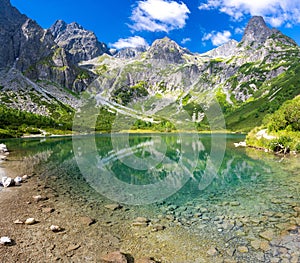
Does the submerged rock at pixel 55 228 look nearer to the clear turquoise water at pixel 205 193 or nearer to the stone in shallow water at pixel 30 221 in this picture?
the stone in shallow water at pixel 30 221

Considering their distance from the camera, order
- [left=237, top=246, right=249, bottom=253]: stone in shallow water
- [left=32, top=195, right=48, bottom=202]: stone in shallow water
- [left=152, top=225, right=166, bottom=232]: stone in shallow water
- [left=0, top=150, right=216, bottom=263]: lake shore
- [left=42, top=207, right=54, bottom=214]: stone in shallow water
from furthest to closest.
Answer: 1. [left=32, top=195, right=48, bottom=202]: stone in shallow water
2. [left=42, top=207, right=54, bottom=214]: stone in shallow water
3. [left=152, top=225, right=166, bottom=232]: stone in shallow water
4. [left=237, top=246, right=249, bottom=253]: stone in shallow water
5. [left=0, top=150, right=216, bottom=263]: lake shore

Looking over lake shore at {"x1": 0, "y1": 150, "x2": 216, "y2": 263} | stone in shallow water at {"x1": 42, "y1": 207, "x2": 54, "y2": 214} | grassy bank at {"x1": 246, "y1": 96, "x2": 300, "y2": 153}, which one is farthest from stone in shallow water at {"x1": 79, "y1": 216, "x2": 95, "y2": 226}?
grassy bank at {"x1": 246, "y1": 96, "x2": 300, "y2": 153}

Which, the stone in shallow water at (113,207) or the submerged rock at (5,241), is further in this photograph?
the stone in shallow water at (113,207)

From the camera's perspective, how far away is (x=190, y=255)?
41.4 feet

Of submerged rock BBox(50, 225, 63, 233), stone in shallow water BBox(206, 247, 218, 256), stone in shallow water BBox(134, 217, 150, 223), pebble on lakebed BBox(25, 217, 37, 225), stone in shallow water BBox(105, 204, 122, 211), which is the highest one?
pebble on lakebed BBox(25, 217, 37, 225)

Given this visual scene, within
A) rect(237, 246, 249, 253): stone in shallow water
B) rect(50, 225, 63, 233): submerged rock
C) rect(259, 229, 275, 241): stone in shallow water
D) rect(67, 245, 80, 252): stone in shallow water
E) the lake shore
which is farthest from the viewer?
rect(50, 225, 63, 233): submerged rock

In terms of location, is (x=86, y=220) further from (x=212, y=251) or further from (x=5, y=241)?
(x=212, y=251)

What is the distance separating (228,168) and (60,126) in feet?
533

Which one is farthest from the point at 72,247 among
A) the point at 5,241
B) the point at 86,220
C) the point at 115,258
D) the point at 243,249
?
the point at 243,249

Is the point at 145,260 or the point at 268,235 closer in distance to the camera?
the point at 145,260

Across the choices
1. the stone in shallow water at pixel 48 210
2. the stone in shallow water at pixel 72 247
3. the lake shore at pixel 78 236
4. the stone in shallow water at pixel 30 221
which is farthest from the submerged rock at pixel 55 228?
the stone in shallow water at pixel 48 210

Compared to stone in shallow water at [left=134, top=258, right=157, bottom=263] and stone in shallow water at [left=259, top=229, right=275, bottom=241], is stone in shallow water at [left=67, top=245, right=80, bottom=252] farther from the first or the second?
stone in shallow water at [left=259, top=229, right=275, bottom=241]

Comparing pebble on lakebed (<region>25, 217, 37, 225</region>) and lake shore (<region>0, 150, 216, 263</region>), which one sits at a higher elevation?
pebble on lakebed (<region>25, 217, 37, 225</region>)

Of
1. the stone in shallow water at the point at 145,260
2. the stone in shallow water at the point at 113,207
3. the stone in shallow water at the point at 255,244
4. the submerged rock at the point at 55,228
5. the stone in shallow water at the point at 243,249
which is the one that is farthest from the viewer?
the stone in shallow water at the point at 113,207
